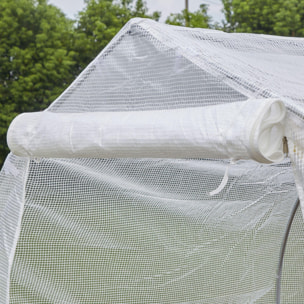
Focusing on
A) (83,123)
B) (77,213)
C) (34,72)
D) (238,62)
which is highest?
(238,62)

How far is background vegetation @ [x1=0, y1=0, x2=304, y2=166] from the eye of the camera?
472 inches

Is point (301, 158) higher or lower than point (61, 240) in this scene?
higher

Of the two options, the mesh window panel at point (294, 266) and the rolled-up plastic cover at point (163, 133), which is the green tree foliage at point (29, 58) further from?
the rolled-up plastic cover at point (163, 133)

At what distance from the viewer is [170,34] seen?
2957 millimetres

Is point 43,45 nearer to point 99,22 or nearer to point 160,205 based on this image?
point 99,22

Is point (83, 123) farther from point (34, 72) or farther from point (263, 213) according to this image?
point (34, 72)

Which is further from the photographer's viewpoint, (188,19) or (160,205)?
(188,19)

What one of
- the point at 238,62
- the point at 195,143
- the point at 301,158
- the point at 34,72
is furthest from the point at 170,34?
the point at 34,72

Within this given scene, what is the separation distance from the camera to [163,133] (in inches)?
92.3

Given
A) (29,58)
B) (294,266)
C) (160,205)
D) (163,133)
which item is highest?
(163,133)

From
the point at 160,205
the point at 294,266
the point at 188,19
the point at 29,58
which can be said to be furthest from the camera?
the point at 188,19

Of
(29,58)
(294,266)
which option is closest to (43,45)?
(29,58)

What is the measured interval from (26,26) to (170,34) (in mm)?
10223

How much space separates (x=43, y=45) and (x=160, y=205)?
919 centimetres
